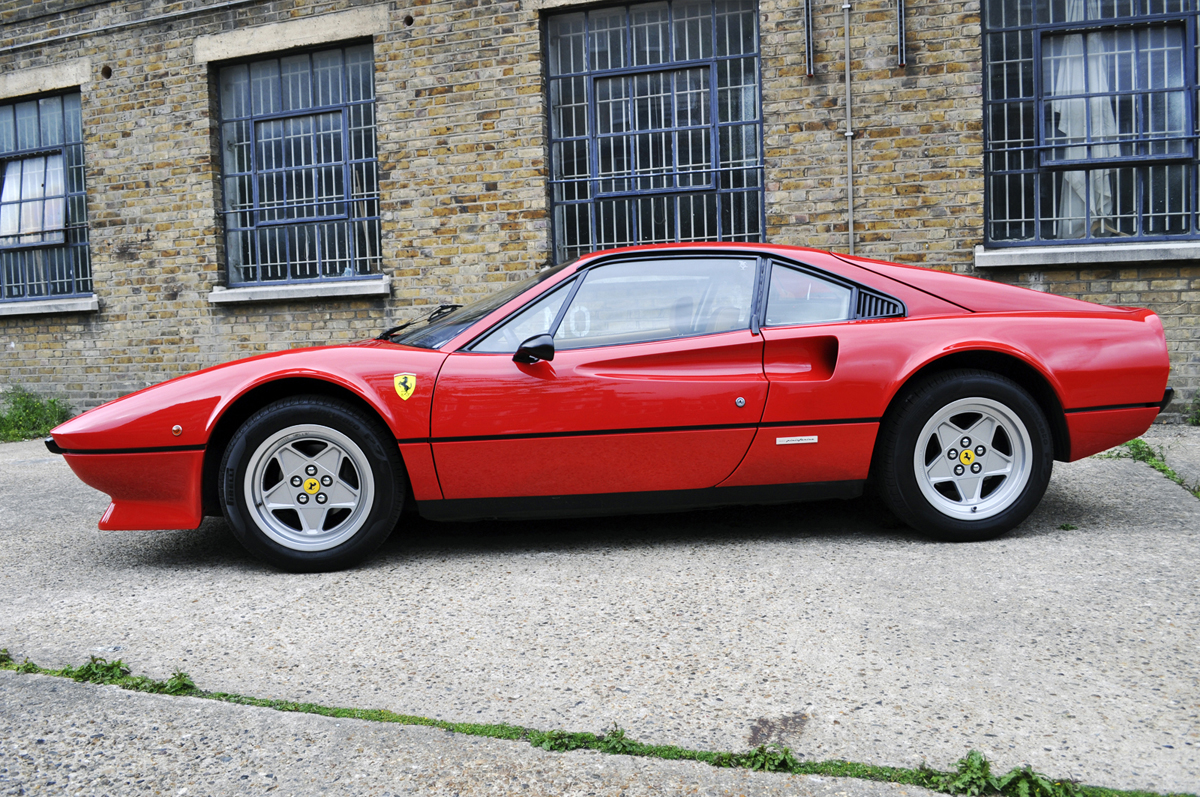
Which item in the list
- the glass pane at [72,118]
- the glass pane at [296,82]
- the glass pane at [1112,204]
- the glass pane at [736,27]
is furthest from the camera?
the glass pane at [72,118]

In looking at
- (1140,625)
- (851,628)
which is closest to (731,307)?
(851,628)

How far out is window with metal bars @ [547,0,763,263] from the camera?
7324 mm

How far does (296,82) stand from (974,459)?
7367 millimetres

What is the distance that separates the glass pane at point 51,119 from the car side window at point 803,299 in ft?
29.2

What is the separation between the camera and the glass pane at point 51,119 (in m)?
9.32

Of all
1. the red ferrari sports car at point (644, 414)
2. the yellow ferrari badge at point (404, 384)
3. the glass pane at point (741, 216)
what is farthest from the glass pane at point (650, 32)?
the yellow ferrari badge at point (404, 384)

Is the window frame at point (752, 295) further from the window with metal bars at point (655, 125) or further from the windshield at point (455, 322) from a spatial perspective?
the window with metal bars at point (655, 125)

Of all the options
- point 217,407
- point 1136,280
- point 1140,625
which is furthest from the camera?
point 1136,280

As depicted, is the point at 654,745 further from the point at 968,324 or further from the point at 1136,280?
the point at 1136,280

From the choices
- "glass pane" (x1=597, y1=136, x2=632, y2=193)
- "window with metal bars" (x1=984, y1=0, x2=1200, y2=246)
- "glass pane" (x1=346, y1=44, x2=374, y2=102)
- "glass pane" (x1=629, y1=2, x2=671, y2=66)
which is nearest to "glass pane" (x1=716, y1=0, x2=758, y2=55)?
"glass pane" (x1=629, y1=2, x2=671, y2=66)

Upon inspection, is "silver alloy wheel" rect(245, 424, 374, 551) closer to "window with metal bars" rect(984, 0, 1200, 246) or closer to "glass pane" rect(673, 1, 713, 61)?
"glass pane" rect(673, 1, 713, 61)

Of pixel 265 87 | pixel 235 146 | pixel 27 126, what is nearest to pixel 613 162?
pixel 265 87

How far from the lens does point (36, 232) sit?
31.1ft

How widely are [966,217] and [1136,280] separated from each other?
1.30 m
